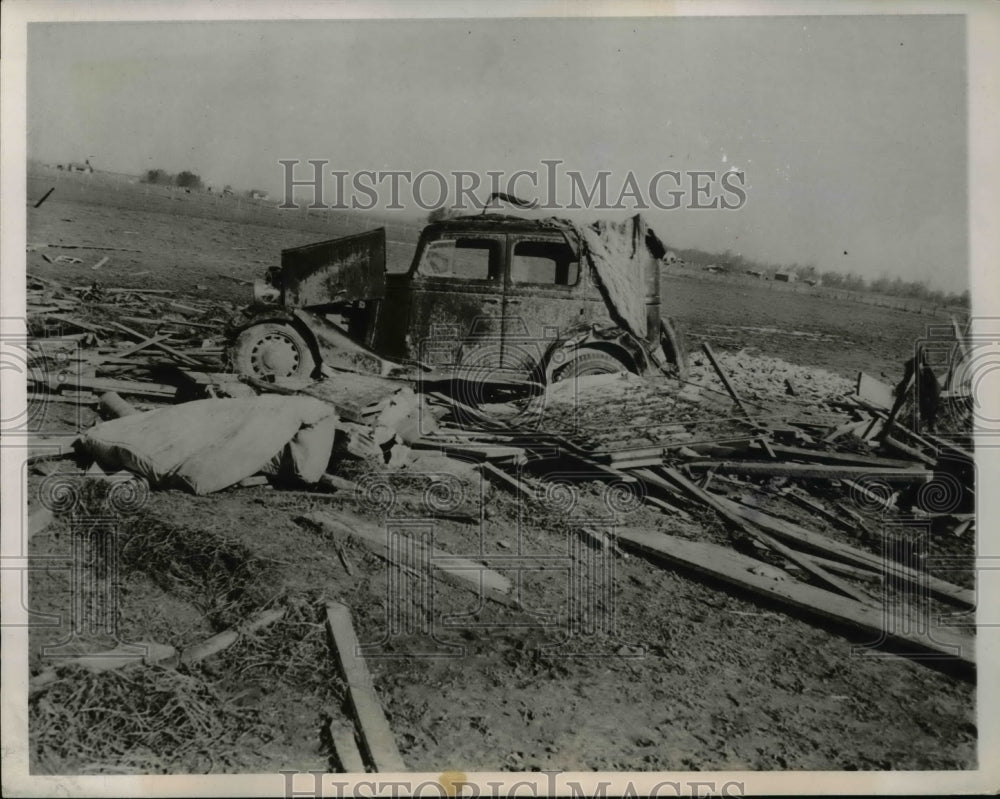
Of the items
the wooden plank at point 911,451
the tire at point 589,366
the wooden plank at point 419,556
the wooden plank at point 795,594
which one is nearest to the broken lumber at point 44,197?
the wooden plank at point 419,556

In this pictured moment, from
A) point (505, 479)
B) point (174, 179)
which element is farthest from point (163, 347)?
point (505, 479)

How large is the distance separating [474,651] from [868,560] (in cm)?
208

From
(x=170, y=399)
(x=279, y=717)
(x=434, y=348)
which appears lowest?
(x=279, y=717)

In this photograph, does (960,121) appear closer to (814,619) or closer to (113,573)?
(814,619)

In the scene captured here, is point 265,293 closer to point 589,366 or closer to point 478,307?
point 478,307

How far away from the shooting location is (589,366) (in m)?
3.81

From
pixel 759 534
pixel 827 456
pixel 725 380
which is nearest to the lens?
pixel 759 534

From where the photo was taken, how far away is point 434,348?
12.5 feet

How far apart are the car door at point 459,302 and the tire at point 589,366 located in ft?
1.16

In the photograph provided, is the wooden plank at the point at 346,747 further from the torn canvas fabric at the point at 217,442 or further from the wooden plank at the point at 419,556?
the torn canvas fabric at the point at 217,442

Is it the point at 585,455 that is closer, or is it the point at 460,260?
the point at 585,455

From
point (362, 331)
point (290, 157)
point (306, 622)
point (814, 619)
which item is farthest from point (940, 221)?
point (306, 622)

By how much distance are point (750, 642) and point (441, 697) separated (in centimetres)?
154

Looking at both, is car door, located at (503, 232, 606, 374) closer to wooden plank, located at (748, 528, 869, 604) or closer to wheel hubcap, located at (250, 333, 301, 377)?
wheel hubcap, located at (250, 333, 301, 377)
